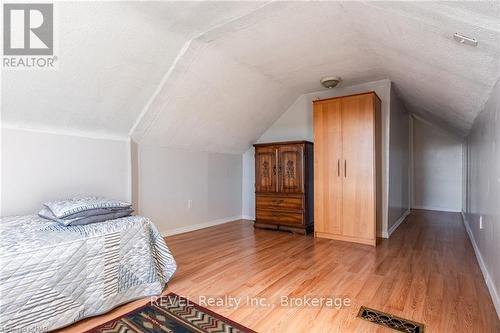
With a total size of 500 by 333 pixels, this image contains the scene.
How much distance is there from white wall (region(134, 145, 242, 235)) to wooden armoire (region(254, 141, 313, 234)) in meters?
0.72

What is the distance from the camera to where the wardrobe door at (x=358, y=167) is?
3406mm

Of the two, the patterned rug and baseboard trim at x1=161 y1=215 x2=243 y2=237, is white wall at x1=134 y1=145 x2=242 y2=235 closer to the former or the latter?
baseboard trim at x1=161 y1=215 x2=243 y2=237

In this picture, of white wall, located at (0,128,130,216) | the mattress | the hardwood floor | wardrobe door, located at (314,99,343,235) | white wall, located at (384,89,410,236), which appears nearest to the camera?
the mattress

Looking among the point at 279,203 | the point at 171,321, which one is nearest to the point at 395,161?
the point at 279,203

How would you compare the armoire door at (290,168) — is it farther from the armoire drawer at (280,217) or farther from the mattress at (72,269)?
the mattress at (72,269)

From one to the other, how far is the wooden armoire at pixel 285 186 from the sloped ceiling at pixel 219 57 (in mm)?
1110

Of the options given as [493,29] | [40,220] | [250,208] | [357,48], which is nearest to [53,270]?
[40,220]

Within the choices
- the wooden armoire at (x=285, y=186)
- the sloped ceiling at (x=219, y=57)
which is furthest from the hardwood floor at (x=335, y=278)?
the sloped ceiling at (x=219, y=57)

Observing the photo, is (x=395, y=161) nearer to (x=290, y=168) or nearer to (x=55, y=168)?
(x=290, y=168)

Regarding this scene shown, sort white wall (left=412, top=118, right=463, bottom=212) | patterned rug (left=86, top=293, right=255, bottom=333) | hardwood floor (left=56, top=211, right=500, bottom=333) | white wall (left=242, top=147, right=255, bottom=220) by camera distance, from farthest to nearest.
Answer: white wall (left=412, top=118, right=463, bottom=212)
white wall (left=242, top=147, right=255, bottom=220)
hardwood floor (left=56, top=211, right=500, bottom=333)
patterned rug (left=86, top=293, right=255, bottom=333)

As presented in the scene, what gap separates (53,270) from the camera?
1592 mm

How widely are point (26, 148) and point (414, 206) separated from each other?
25.9ft

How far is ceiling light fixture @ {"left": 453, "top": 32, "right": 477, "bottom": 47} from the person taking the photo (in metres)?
1.52

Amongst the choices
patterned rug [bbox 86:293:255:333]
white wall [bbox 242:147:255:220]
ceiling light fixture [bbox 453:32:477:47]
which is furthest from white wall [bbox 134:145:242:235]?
ceiling light fixture [bbox 453:32:477:47]
